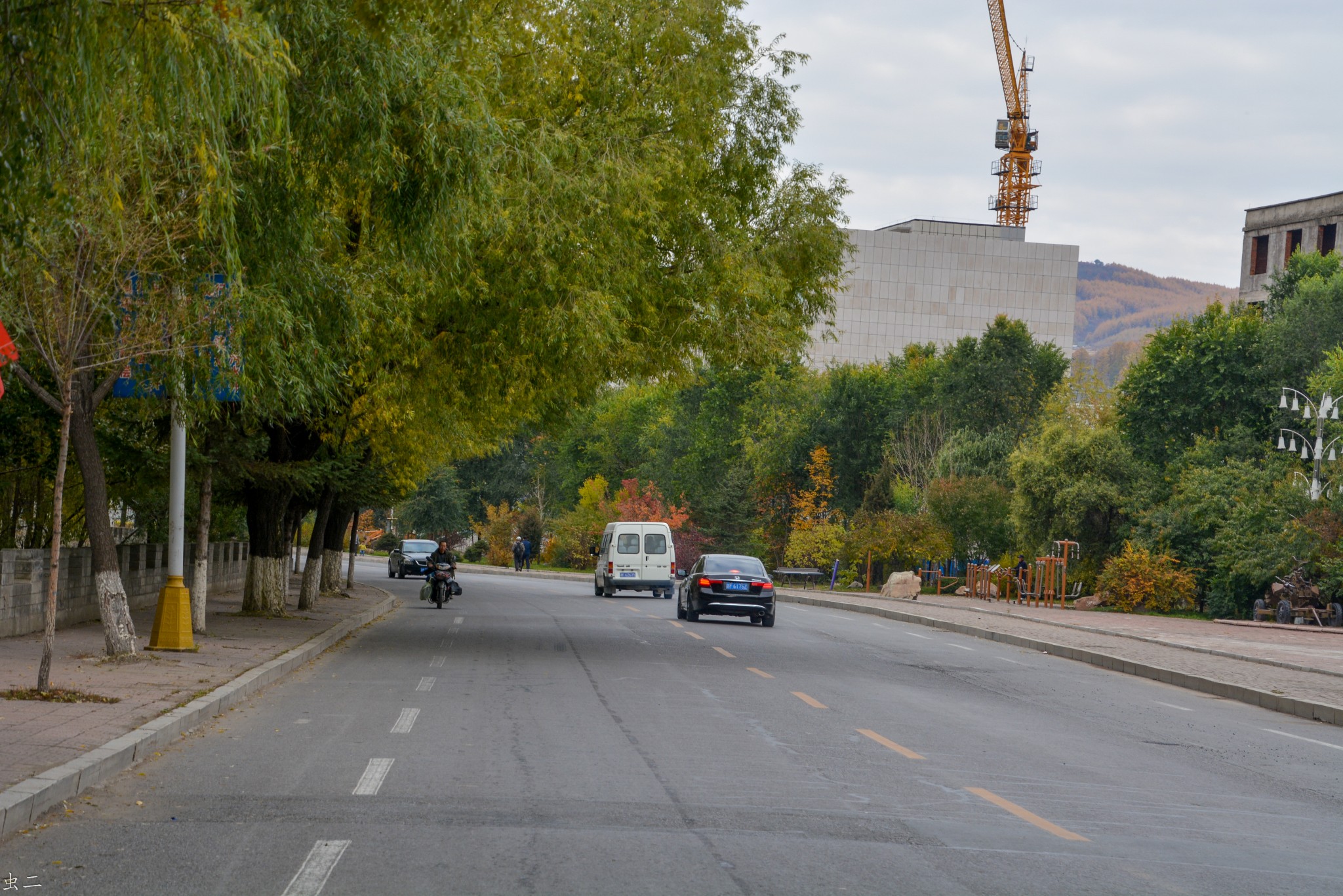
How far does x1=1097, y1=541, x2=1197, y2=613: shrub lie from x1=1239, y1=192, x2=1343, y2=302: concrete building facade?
34.1 meters

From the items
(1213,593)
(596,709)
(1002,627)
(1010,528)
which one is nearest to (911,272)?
(1010,528)

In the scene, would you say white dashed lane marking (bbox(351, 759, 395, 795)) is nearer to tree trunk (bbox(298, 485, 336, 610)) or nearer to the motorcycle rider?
tree trunk (bbox(298, 485, 336, 610))

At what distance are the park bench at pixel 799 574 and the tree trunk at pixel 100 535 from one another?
148ft

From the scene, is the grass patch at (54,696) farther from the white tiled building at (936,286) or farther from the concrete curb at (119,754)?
the white tiled building at (936,286)

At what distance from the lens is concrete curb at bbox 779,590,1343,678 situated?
22.9 meters

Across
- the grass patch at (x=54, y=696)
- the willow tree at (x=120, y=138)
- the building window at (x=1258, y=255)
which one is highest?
the building window at (x=1258, y=255)

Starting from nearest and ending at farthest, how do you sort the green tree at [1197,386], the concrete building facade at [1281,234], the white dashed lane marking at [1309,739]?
the white dashed lane marking at [1309,739] → the green tree at [1197,386] → the concrete building facade at [1281,234]

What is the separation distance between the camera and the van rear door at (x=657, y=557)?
43312 millimetres

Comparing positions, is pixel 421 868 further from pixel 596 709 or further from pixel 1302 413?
pixel 1302 413

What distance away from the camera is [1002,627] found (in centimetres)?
3238

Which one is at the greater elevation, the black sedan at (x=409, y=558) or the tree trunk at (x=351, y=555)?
the tree trunk at (x=351, y=555)

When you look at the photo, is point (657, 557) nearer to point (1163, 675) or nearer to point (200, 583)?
point (1163, 675)

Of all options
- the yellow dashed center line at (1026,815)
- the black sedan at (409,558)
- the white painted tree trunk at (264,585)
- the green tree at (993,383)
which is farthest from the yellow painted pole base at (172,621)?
the green tree at (993,383)

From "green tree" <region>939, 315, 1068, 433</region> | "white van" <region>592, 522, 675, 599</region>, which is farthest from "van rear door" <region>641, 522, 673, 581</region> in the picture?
"green tree" <region>939, 315, 1068, 433</region>
